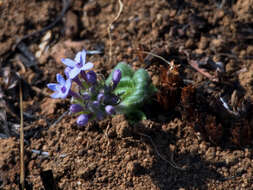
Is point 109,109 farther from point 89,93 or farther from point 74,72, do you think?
point 74,72

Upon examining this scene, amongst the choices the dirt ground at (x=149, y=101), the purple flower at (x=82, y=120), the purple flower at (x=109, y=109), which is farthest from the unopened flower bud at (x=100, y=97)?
the dirt ground at (x=149, y=101)

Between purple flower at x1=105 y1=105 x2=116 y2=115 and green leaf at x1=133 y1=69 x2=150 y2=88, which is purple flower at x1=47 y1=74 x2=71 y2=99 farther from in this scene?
green leaf at x1=133 y1=69 x2=150 y2=88

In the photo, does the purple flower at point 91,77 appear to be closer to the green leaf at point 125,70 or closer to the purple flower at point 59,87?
the purple flower at point 59,87

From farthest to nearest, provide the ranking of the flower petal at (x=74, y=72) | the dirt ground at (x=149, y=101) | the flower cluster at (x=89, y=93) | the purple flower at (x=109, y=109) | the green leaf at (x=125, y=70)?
the green leaf at (x=125, y=70) < the dirt ground at (x=149, y=101) < the purple flower at (x=109, y=109) < the flower cluster at (x=89, y=93) < the flower petal at (x=74, y=72)

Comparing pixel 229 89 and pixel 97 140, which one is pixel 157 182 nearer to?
pixel 97 140

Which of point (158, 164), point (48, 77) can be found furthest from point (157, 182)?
point (48, 77)

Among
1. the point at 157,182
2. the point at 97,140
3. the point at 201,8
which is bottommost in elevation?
the point at 157,182

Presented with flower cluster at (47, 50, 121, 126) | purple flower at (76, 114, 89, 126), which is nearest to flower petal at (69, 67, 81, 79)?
flower cluster at (47, 50, 121, 126)

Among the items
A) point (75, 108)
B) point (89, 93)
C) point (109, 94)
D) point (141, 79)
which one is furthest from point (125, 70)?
point (75, 108)
